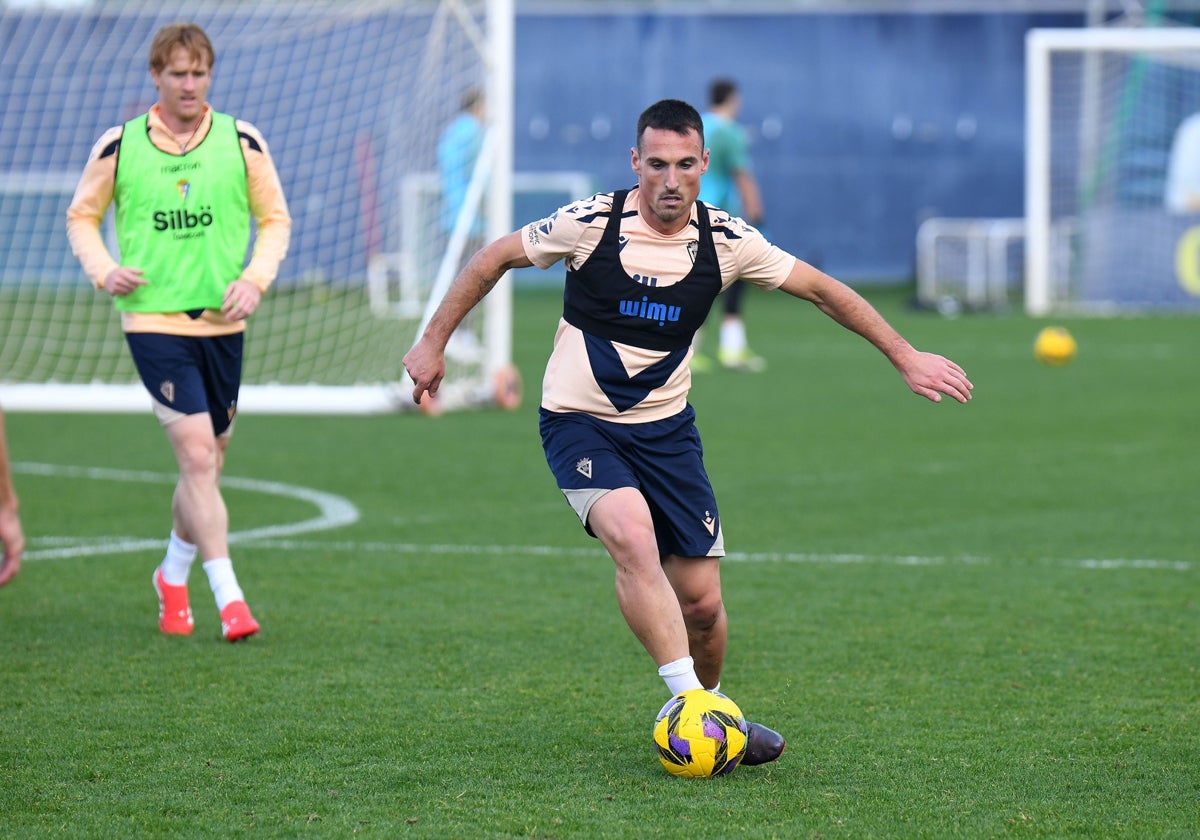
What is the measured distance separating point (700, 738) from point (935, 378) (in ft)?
3.82

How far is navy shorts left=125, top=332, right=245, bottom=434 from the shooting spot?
6.32 metres

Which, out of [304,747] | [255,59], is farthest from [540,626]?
[255,59]

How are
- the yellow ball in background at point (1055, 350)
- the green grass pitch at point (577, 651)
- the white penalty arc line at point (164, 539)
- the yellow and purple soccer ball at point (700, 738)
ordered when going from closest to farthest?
the green grass pitch at point (577, 651) → the yellow and purple soccer ball at point (700, 738) → the white penalty arc line at point (164, 539) → the yellow ball in background at point (1055, 350)

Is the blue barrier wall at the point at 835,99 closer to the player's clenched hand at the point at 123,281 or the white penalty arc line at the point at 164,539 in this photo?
the white penalty arc line at the point at 164,539

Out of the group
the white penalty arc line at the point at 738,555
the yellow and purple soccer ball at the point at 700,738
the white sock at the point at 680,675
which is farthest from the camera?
the white penalty arc line at the point at 738,555

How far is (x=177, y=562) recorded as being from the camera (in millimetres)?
6383

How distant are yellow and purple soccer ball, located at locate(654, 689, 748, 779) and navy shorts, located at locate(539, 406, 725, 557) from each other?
50 centimetres

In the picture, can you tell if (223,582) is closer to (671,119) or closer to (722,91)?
(671,119)

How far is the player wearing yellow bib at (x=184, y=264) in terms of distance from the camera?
20.7 feet

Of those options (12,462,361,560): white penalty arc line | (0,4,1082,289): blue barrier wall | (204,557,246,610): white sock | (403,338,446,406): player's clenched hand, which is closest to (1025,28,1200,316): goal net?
(0,4,1082,289): blue barrier wall

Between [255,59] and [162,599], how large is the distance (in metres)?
24.3

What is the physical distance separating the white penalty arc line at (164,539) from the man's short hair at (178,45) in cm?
249

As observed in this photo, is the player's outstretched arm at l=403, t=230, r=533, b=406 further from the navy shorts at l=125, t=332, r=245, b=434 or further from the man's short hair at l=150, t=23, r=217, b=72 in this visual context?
the man's short hair at l=150, t=23, r=217, b=72

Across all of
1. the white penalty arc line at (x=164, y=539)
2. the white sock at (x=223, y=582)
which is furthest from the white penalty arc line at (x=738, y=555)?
the white sock at (x=223, y=582)
